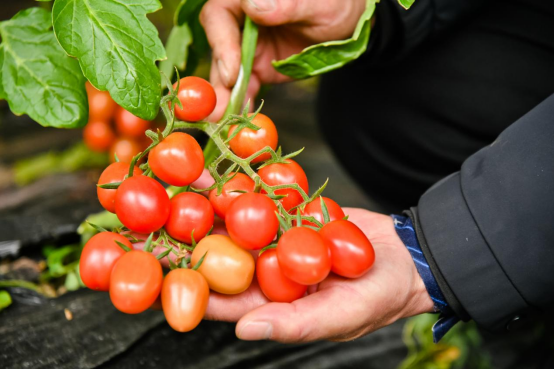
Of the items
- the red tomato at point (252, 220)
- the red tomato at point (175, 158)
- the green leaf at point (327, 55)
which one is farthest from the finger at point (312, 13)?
the red tomato at point (252, 220)

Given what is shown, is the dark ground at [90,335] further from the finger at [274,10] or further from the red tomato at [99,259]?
the finger at [274,10]

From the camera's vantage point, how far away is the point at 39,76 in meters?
1.15

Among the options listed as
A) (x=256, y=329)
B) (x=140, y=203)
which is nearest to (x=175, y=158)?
(x=140, y=203)

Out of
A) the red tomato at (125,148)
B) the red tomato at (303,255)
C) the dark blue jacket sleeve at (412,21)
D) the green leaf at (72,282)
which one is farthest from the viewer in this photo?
the red tomato at (125,148)

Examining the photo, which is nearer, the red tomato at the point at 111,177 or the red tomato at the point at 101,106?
the red tomato at the point at 111,177

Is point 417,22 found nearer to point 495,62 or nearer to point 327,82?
point 495,62

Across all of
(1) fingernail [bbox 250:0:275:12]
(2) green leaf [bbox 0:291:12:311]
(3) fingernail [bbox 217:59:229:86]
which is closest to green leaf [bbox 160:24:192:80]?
(3) fingernail [bbox 217:59:229:86]

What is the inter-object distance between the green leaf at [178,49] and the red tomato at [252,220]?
60cm

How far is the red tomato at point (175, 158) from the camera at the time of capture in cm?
95

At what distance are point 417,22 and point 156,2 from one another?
2.67 ft

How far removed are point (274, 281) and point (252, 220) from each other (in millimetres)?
136

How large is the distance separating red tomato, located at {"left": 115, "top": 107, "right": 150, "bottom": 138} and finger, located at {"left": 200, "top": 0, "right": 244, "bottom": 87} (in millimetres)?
610

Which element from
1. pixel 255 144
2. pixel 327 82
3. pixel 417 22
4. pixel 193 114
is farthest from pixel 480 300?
pixel 327 82

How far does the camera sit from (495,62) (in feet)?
5.19
